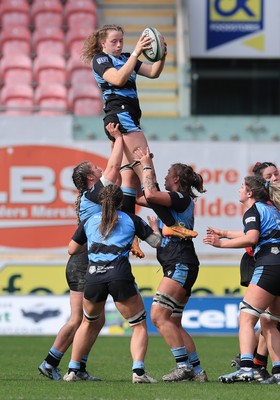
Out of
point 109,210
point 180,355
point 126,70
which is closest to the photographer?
point 109,210

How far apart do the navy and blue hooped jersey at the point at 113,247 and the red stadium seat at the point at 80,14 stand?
13.2 m

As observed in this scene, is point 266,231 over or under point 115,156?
under

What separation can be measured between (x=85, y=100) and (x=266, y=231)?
1125 centimetres

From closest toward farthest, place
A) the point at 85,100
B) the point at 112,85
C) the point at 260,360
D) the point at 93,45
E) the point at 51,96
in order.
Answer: the point at 112,85 → the point at 93,45 → the point at 260,360 → the point at 85,100 → the point at 51,96

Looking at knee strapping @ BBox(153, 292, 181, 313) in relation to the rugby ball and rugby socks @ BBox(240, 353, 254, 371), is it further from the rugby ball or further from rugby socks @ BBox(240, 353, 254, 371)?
the rugby ball

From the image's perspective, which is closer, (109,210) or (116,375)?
(109,210)

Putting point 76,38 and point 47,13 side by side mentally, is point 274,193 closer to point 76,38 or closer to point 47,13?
point 76,38

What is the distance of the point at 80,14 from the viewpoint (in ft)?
73.5

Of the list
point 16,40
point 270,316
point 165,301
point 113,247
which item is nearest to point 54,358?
point 165,301

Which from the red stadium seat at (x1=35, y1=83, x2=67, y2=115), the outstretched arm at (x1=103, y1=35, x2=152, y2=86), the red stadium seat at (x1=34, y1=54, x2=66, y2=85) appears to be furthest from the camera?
the red stadium seat at (x1=34, y1=54, x2=66, y2=85)

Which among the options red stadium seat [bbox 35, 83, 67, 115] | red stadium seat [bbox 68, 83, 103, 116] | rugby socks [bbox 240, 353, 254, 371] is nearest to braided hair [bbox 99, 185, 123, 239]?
rugby socks [bbox 240, 353, 254, 371]

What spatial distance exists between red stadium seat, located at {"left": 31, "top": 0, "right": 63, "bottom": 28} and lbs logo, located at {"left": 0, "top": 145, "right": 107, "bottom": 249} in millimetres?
4948

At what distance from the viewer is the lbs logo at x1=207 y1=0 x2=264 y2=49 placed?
22.1 metres

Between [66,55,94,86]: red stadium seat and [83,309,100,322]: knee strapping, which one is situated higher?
[66,55,94,86]: red stadium seat
